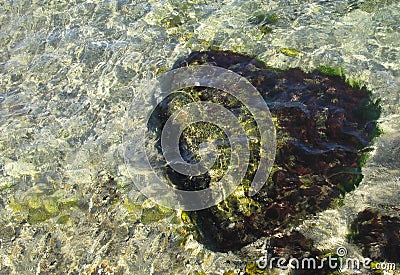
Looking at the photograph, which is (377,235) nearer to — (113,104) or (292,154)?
(292,154)

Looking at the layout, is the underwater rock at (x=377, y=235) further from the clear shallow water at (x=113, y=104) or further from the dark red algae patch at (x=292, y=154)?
the dark red algae patch at (x=292, y=154)

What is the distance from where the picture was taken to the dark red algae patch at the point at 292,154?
13.4ft

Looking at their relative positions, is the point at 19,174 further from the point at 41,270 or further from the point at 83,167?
the point at 41,270

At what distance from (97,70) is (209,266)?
3.81 meters

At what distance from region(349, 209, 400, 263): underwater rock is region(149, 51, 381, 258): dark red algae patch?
0.37m

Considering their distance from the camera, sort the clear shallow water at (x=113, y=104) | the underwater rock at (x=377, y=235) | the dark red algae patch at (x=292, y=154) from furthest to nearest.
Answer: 1. the clear shallow water at (x=113, y=104)
2. the dark red algae patch at (x=292, y=154)
3. the underwater rock at (x=377, y=235)

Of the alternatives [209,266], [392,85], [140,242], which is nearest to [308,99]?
[392,85]

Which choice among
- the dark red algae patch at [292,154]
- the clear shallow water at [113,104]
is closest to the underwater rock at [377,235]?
the clear shallow water at [113,104]

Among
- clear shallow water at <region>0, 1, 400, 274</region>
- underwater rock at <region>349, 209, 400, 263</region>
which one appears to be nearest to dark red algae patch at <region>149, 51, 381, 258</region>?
clear shallow water at <region>0, 1, 400, 274</region>

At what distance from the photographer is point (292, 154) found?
14.1 ft

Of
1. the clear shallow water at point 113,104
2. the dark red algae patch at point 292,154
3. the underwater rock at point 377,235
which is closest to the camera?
the underwater rock at point 377,235

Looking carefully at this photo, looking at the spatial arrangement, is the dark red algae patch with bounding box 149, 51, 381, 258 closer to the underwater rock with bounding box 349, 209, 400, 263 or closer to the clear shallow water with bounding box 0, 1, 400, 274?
the clear shallow water with bounding box 0, 1, 400, 274

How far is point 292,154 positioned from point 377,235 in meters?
1.24

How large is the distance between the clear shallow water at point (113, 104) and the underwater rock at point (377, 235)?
11 cm
